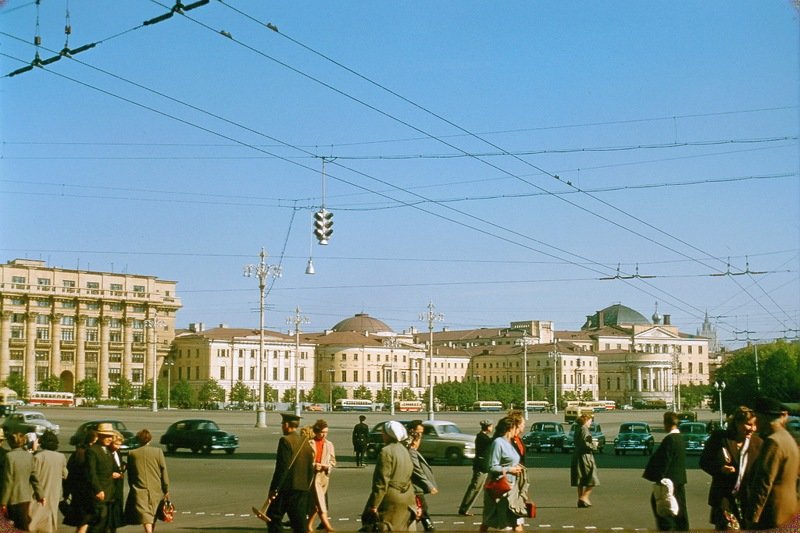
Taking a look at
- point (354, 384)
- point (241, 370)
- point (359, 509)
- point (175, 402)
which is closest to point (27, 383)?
point (175, 402)

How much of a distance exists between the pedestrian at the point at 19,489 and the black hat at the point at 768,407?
7.25 meters

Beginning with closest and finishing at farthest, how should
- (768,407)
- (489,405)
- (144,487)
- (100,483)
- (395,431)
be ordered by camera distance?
(768,407)
(395,431)
(100,483)
(144,487)
(489,405)

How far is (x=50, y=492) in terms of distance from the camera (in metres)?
10.8

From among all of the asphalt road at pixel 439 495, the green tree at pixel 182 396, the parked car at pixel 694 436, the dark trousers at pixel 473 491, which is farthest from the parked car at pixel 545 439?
the green tree at pixel 182 396

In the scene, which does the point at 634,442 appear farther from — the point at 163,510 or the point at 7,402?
the point at 7,402

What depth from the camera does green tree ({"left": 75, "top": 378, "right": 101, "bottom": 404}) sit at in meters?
111

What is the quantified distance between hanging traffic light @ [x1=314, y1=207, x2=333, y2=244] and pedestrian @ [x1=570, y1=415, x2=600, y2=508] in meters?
7.95

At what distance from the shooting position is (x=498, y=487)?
1036 centimetres

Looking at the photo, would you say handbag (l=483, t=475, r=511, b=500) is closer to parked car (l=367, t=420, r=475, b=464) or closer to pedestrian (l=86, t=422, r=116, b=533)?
pedestrian (l=86, t=422, r=116, b=533)

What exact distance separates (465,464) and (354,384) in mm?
127511

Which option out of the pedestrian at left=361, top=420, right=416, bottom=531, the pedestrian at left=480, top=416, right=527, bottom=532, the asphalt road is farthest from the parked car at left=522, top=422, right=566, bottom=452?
the pedestrian at left=361, top=420, right=416, bottom=531

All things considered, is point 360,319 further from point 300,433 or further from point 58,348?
point 300,433

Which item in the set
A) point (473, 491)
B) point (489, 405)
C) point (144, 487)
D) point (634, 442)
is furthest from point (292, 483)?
point (489, 405)

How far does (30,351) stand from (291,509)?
344ft
